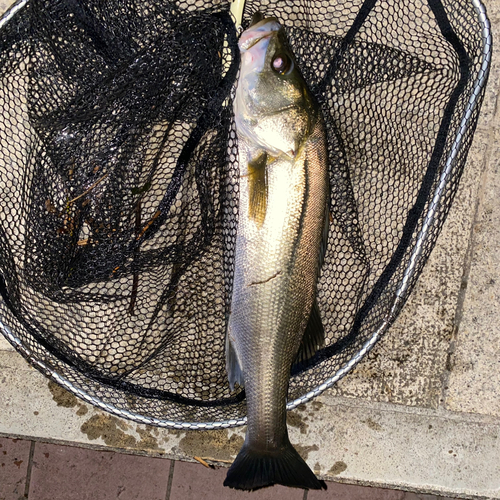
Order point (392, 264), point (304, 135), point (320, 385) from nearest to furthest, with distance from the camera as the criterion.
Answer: point (304, 135) → point (320, 385) → point (392, 264)

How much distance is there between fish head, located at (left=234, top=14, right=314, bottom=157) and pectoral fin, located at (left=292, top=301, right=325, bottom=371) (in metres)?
0.68

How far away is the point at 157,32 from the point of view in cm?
195

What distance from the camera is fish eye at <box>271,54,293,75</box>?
1722mm

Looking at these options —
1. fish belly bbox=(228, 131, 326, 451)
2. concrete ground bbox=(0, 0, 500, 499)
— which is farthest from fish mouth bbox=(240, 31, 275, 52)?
concrete ground bbox=(0, 0, 500, 499)

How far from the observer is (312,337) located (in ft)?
6.27

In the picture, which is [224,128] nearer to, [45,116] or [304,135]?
[304,135]

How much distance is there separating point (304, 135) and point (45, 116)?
114 centimetres

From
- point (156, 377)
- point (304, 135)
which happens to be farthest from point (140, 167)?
point (156, 377)

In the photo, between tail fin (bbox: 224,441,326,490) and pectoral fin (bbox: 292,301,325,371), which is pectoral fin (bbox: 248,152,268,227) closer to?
pectoral fin (bbox: 292,301,325,371)

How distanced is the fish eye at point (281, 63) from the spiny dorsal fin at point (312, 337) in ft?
3.07

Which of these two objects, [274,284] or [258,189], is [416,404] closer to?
[274,284]

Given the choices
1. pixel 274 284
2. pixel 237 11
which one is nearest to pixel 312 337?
pixel 274 284

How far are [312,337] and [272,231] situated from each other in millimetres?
508

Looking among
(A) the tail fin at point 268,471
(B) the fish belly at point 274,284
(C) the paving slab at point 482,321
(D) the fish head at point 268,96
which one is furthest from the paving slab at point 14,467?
(C) the paving slab at point 482,321
